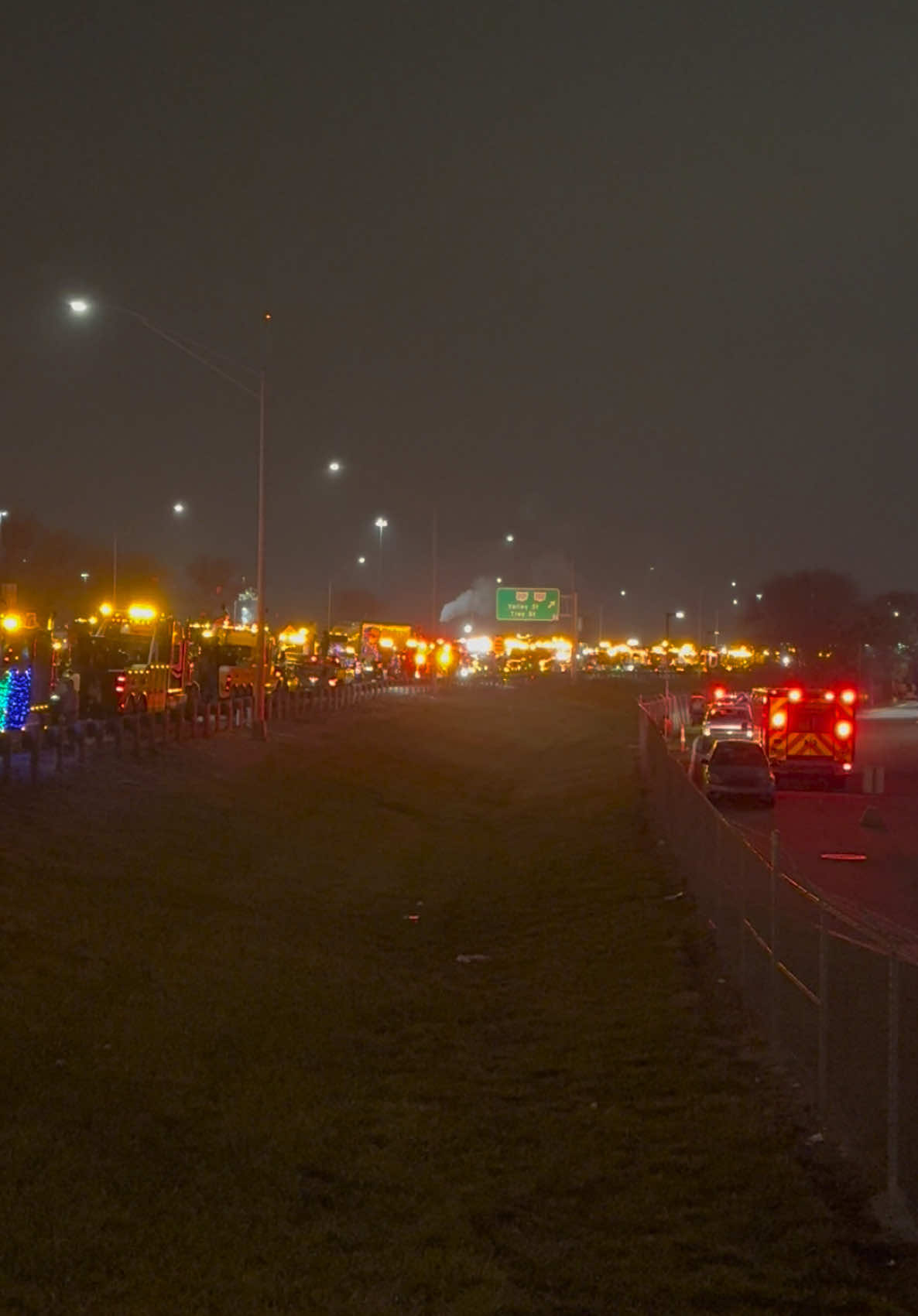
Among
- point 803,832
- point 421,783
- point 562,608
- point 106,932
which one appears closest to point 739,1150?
point 106,932

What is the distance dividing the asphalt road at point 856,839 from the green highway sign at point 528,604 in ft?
164

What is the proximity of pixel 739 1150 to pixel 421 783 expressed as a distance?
108ft

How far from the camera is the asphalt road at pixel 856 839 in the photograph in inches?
876

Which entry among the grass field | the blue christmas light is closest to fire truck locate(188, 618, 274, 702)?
the blue christmas light

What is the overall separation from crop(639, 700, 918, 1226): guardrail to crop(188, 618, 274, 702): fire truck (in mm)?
36929

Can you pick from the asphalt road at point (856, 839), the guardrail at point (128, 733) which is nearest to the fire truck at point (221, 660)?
the guardrail at point (128, 733)

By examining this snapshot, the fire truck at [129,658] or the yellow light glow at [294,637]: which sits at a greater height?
the yellow light glow at [294,637]

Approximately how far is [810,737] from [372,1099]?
33681mm

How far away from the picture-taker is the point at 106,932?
16359mm

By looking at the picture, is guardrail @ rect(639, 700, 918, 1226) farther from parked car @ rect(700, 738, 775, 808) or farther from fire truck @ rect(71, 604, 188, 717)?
fire truck @ rect(71, 604, 188, 717)

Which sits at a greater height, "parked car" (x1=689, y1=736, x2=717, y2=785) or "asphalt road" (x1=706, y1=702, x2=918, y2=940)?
"parked car" (x1=689, y1=736, x2=717, y2=785)

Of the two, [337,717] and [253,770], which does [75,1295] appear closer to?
[253,770]

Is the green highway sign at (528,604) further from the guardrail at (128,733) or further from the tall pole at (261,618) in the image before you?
the tall pole at (261,618)

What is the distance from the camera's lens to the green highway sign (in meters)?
101
